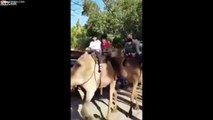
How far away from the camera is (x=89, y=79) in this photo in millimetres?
2881

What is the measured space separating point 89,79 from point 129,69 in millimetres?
316

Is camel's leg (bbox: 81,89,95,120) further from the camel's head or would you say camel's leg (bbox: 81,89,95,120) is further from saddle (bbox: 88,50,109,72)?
saddle (bbox: 88,50,109,72)

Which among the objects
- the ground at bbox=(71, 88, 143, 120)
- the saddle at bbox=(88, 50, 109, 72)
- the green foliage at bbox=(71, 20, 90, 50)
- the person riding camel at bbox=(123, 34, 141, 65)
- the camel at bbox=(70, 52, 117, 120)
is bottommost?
the ground at bbox=(71, 88, 143, 120)

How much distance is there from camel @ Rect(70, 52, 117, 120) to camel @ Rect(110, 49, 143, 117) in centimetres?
8

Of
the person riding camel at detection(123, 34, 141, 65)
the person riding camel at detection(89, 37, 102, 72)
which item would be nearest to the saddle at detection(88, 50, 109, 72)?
the person riding camel at detection(89, 37, 102, 72)

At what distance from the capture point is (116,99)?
8.51ft

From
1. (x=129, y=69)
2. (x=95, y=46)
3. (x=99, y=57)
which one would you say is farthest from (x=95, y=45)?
(x=129, y=69)

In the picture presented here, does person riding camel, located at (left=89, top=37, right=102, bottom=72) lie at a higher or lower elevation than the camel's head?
higher

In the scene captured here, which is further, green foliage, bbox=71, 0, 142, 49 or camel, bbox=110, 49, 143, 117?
camel, bbox=110, 49, 143, 117

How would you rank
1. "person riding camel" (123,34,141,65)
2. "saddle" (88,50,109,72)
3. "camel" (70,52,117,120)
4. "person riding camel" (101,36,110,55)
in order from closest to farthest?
"person riding camel" (123,34,141,65) < "person riding camel" (101,36,110,55) < "camel" (70,52,117,120) < "saddle" (88,50,109,72)

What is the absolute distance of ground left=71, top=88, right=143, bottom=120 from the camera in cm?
260
